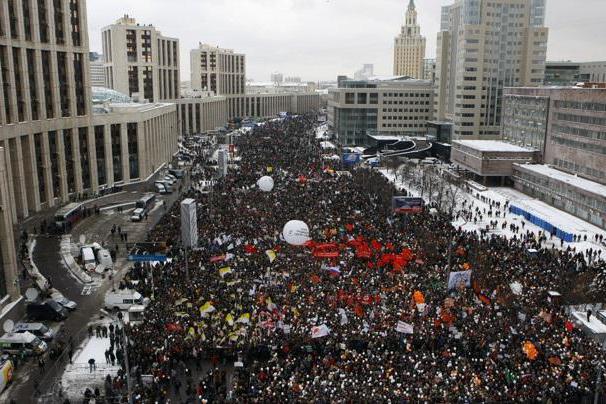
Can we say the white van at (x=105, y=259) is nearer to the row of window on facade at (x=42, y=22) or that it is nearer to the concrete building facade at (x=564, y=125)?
the row of window on facade at (x=42, y=22)

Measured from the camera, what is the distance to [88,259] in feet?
113

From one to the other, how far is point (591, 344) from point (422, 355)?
24.0ft

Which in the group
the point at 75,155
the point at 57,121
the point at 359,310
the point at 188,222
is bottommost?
the point at 359,310

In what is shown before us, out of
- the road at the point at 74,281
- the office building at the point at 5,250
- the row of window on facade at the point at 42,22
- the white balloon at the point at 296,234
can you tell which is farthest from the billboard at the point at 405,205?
the row of window on facade at the point at 42,22

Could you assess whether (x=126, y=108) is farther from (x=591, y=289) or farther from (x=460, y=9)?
(x=460, y=9)

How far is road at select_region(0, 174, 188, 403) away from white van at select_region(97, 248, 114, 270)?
60cm

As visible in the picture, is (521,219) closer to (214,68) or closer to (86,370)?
(86,370)

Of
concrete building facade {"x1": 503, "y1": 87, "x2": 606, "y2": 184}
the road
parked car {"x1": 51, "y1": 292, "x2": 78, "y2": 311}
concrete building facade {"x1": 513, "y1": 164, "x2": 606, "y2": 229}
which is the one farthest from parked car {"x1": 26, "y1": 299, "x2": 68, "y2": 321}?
concrete building facade {"x1": 503, "y1": 87, "x2": 606, "y2": 184}

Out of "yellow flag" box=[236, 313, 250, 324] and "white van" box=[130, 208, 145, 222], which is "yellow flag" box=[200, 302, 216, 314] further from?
"white van" box=[130, 208, 145, 222]

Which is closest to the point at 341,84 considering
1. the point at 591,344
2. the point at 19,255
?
the point at 19,255

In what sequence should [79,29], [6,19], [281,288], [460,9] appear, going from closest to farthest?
[281,288], [6,19], [79,29], [460,9]

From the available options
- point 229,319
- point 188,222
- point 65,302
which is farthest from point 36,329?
point 188,222

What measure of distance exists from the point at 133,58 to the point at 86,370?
3376 inches

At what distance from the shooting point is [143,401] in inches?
754
